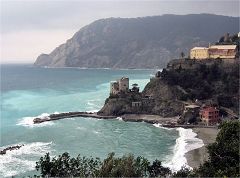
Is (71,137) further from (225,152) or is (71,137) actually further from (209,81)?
(209,81)

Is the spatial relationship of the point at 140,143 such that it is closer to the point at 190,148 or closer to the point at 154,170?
the point at 190,148

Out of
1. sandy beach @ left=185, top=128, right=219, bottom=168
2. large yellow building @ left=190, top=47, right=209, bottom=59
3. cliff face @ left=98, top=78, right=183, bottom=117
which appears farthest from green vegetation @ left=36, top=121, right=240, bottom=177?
large yellow building @ left=190, top=47, right=209, bottom=59

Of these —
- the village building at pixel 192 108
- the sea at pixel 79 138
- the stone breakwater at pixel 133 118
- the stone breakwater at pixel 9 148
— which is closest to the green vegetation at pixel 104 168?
the sea at pixel 79 138

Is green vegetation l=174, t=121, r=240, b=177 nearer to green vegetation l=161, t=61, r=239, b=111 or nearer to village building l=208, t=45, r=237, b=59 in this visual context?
green vegetation l=161, t=61, r=239, b=111

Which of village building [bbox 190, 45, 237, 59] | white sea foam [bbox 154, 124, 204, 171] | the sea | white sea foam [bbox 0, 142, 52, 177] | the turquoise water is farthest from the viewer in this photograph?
village building [bbox 190, 45, 237, 59]

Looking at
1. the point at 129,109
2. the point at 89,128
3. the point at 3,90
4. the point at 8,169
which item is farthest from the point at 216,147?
the point at 3,90

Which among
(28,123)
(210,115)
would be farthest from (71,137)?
(210,115)

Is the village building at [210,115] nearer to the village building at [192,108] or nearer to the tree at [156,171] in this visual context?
the village building at [192,108]

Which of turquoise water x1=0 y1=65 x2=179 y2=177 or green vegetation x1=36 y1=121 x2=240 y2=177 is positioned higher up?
green vegetation x1=36 y1=121 x2=240 y2=177
